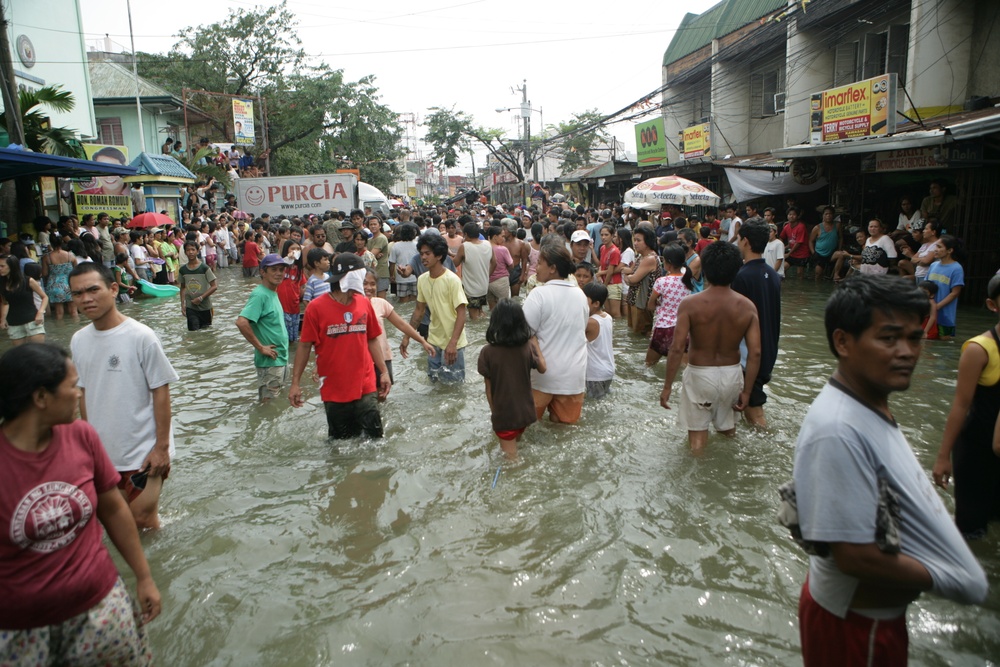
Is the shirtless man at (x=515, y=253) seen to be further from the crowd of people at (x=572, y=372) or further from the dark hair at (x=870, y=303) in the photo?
the dark hair at (x=870, y=303)

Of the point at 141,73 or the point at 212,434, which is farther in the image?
the point at 141,73

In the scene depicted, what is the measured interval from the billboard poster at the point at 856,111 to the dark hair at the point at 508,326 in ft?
32.9

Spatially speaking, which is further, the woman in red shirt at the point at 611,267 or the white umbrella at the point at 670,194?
the white umbrella at the point at 670,194

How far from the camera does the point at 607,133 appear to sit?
50.7 metres

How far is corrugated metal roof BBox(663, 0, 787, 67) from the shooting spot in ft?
65.2

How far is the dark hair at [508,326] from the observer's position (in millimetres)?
4781

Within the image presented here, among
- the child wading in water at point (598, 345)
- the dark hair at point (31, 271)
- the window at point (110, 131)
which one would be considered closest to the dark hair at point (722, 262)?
the child wading in water at point (598, 345)

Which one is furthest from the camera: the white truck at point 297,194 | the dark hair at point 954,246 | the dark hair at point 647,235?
the white truck at point 297,194

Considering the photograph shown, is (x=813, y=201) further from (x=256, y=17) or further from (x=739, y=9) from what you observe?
(x=256, y=17)

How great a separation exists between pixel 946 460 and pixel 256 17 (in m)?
40.8

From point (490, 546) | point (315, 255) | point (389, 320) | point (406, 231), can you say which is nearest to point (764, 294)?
point (490, 546)

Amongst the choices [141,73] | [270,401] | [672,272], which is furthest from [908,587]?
[141,73]

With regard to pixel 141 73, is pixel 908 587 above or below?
below

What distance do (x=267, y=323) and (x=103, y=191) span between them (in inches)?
606
